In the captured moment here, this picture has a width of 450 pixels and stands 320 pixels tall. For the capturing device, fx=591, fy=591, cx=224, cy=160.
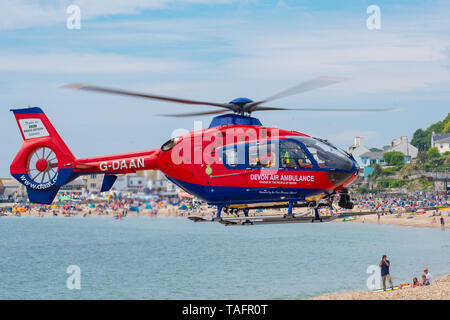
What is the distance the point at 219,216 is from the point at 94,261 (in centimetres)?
5939

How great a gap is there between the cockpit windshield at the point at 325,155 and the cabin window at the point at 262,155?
891 mm

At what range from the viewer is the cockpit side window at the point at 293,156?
17.1 meters

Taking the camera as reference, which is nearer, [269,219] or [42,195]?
[269,219]

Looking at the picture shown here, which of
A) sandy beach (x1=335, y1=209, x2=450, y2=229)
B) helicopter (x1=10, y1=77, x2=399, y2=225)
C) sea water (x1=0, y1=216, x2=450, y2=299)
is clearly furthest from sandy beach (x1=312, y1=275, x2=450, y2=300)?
sandy beach (x1=335, y1=209, x2=450, y2=229)

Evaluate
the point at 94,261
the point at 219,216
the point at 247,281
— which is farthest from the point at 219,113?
the point at 94,261

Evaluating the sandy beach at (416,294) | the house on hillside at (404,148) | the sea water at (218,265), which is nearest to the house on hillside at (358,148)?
the house on hillside at (404,148)

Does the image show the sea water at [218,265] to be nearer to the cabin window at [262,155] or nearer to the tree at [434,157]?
the tree at [434,157]

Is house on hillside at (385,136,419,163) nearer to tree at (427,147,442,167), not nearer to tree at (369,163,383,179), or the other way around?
tree at (427,147,442,167)

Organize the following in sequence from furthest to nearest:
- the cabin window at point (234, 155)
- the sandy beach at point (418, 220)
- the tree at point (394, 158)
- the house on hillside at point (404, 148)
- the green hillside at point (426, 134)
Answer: the green hillside at point (426, 134) < the house on hillside at point (404, 148) < the tree at point (394, 158) < the sandy beach at point (418, 220) < the cabin window at point (234, 155)

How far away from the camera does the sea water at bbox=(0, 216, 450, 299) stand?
50.8 m

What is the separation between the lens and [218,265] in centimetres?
6675

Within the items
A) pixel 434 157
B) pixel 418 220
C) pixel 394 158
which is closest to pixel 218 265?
pixel 418 220

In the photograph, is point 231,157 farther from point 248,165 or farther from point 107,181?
point 107,181

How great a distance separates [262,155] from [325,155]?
184 centimetres
